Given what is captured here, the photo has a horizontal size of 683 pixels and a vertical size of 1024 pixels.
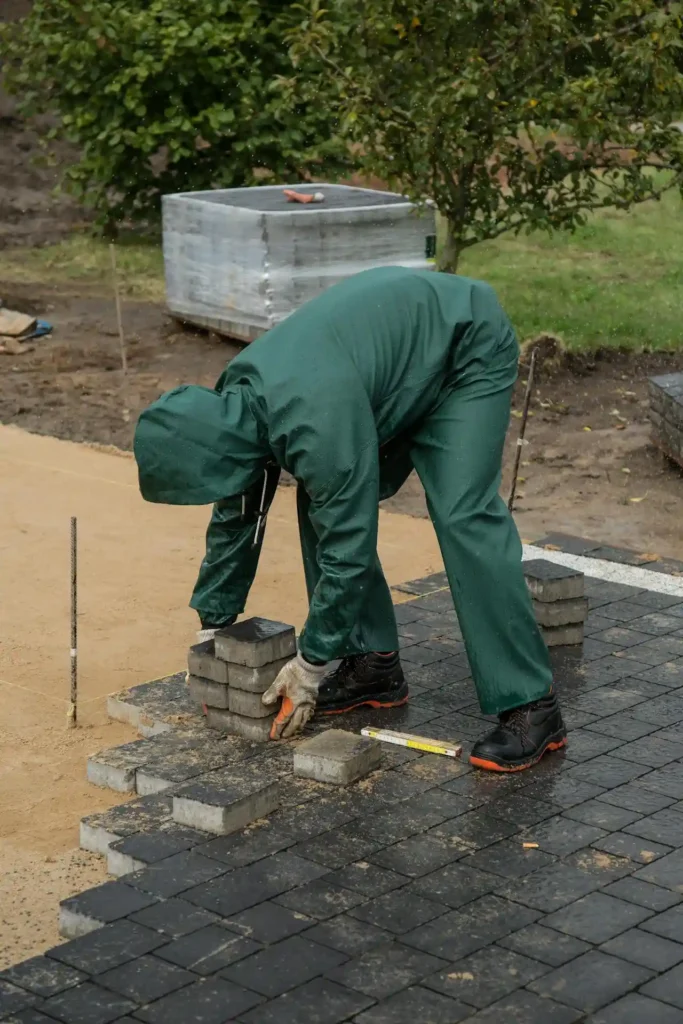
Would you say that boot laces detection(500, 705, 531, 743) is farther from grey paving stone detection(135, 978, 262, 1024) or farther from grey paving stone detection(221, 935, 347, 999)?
grey paving stone detection(135, 978, 262, 1024)

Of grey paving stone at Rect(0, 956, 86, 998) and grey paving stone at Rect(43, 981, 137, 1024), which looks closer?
grey paving stone at Rect(43, 981, 137, 1024)

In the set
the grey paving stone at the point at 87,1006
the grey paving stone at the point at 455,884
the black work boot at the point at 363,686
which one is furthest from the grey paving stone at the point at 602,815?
the grey paving stone at the point at 87,1006

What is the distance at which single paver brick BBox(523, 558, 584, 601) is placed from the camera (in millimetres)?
6648

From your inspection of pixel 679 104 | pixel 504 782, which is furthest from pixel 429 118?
pixel 504 782

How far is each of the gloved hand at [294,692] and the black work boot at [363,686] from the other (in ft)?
1.04

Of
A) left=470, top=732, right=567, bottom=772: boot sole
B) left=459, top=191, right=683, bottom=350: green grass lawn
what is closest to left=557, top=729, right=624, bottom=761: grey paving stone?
left=470, top=732, right=567, bottom=772: boot sole

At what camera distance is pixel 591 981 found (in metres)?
4.24

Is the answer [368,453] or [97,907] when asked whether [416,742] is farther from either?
[97,907]

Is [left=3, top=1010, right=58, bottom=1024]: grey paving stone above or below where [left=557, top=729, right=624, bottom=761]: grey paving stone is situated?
above

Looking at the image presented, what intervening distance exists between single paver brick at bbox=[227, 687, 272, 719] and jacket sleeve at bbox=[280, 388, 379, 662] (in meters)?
0.36

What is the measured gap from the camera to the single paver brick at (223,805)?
5.05 meters

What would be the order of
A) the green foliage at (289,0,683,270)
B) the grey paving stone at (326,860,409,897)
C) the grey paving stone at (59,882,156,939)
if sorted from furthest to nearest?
the green foliage at (289,0,683,270) < the grey paving stone at (326,860,409,897) < the grey paving stone at (59,882,156,939)

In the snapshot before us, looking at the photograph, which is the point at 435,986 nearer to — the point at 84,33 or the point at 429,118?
the point at 429,118

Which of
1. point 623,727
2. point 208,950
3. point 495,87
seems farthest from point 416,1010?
point 495,87
